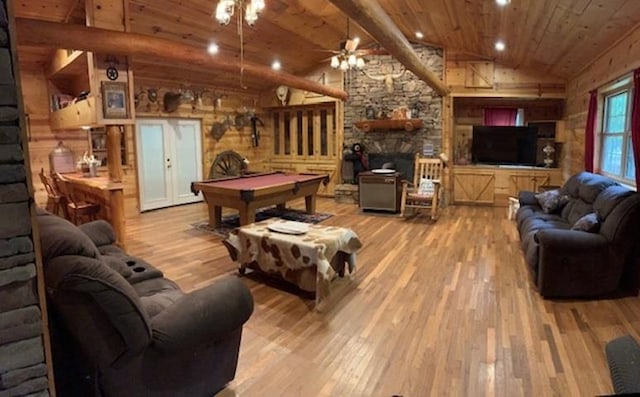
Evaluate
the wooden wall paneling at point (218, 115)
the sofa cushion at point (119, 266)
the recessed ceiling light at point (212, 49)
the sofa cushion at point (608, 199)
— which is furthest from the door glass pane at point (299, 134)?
the sofa cushion at point (119, 266)

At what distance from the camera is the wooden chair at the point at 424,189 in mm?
6935

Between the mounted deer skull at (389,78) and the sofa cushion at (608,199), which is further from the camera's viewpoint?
the mounted deer skull at (389,78)

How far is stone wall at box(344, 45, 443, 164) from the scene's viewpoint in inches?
328

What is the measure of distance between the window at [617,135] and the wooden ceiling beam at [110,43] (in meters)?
5.00

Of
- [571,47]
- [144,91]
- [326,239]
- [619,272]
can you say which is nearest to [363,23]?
[326,239]

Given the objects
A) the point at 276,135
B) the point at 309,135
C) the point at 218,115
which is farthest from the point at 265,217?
the point at 276,135

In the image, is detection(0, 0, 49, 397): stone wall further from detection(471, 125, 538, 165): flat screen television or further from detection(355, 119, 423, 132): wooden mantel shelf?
detection(471, 125, 538, 165): flat screen television

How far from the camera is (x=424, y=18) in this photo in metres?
6.28

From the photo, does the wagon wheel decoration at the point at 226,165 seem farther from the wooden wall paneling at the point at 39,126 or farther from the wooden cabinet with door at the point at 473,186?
the wooden cabinet with door at the point at 473,186

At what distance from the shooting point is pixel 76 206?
5285 millimetres

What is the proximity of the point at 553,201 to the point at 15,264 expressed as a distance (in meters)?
5.53

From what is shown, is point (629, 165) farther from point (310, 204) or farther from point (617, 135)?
point (310, 204)

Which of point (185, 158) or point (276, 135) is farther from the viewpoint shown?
point (276, 135)

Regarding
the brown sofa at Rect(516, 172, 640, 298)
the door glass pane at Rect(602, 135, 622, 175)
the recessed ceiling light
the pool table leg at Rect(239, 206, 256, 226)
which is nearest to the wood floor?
the brown sofa at Rect(516, 172, 640, 298)
